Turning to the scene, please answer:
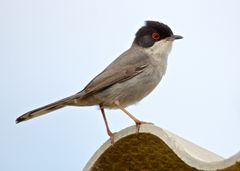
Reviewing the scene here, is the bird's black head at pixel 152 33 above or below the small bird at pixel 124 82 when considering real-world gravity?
above

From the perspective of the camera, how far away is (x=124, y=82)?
7.16m

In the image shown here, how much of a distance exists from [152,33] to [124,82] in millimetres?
1088

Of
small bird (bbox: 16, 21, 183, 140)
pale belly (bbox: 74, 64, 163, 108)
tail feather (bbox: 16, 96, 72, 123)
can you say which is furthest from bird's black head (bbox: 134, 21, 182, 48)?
tail feather (bbox: 16, 96, 72, 123)

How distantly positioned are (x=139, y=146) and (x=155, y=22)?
2797mm

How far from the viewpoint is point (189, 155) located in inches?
193

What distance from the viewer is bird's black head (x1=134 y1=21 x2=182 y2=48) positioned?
7879mm

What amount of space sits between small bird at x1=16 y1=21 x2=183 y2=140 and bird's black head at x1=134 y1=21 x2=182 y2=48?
5 cm

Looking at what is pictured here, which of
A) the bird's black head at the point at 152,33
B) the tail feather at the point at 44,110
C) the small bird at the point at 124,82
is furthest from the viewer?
the bird's black head at the point at 152,33

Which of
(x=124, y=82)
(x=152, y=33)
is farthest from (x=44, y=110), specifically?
(x=152, y=33)

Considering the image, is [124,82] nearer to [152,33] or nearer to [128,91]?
[128,91]

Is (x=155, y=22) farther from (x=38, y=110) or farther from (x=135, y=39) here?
(x=38, y=110)

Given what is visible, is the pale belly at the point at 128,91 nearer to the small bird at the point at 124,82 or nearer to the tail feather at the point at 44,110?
the small bird at the point at 124,82

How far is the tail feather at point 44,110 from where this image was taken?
6.62m

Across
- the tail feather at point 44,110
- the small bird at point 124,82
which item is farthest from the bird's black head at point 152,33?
the tail feather at point 44,110
